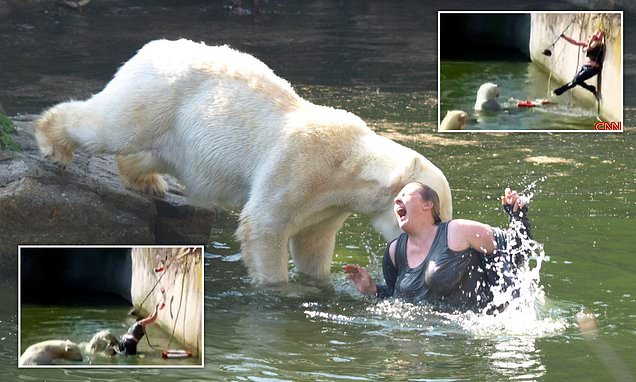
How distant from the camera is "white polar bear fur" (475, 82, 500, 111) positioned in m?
10.6

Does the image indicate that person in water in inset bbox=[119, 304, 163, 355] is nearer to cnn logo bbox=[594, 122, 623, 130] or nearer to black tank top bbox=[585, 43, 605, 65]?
black tank top bbox=[585, 43, 605, 65]

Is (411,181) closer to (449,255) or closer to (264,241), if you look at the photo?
(449,255)

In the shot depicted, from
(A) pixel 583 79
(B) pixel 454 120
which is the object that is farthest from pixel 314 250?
(B) pixel 454 120

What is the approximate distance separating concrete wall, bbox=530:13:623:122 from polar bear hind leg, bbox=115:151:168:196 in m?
2.94

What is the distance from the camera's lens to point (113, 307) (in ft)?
12.3

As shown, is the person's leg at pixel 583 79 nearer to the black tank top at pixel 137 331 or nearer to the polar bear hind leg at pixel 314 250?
the polar bear hind leg at pixel 314 250

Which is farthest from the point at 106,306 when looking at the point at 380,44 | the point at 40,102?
the point at 380,44

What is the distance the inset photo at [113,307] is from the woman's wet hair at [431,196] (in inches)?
111

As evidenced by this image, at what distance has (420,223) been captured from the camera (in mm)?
6508

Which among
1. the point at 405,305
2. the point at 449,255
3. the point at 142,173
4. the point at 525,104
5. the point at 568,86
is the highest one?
the point at 568,86

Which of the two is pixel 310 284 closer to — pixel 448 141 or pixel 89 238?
pixel 89 238

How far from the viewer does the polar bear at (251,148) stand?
6.91 metres

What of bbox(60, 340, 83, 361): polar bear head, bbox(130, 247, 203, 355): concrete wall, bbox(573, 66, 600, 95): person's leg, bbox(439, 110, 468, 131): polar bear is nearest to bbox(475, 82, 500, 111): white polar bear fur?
bbox(439, 110, 468, 131): polar bear

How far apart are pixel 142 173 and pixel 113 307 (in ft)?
13.9
